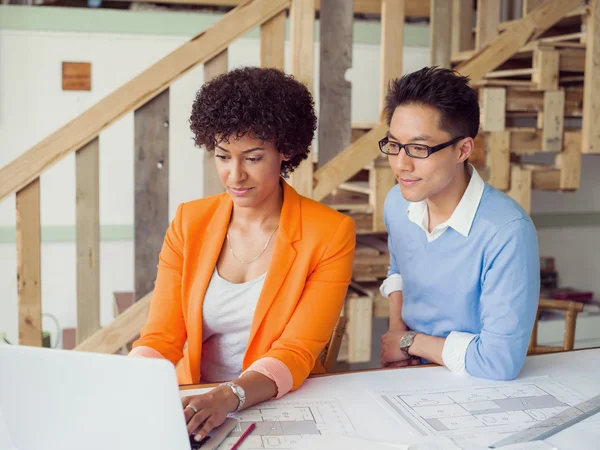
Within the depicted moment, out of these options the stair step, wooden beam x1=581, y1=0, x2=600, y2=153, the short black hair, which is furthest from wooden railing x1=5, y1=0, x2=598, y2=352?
wooden beam x1=581, y1=0, x2=600, y2=153

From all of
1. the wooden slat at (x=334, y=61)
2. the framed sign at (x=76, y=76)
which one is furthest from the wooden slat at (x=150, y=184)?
the framed sign at (x=76, y=76)

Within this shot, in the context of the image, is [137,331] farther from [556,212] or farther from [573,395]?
[556,212]

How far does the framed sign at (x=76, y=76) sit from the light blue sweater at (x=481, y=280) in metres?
2.65

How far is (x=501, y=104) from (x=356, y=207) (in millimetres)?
846

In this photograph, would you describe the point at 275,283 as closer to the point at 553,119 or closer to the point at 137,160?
the point at 137,160

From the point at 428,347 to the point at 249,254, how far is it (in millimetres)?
507

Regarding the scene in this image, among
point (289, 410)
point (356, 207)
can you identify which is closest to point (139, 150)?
point (356, 207)

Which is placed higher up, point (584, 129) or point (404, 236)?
point (584, 129)

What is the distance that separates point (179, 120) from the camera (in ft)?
13.6

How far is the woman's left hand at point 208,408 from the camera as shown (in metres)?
1.17

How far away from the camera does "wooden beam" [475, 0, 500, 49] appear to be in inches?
149

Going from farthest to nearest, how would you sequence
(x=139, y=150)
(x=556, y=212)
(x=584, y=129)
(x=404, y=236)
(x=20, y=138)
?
(x=556, y=212)
(x=20, y=138)
(x=584, y=129)
(x=139, y=150)
(x=404, y=236)

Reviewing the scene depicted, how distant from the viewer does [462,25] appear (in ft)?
14.2

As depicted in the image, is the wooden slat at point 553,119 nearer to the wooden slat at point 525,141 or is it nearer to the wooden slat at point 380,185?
the wooden slat at point 525,141
